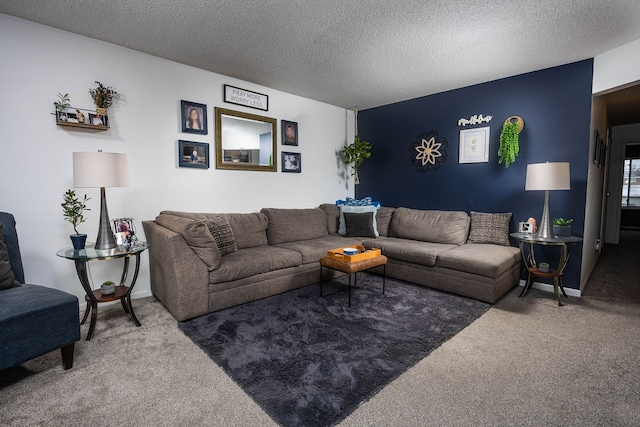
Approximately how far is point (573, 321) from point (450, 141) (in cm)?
256

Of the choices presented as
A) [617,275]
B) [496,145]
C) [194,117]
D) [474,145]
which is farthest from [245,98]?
[617,275]

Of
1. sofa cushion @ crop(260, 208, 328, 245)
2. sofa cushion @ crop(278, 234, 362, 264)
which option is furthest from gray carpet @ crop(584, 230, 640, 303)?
sofa cushion @ crop(260, 208, 328, 245)

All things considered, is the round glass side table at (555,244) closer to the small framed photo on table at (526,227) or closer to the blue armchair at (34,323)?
the small framed photo on table at (526,227)

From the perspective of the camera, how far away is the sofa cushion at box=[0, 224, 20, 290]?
196cm

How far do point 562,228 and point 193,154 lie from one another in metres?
4.09

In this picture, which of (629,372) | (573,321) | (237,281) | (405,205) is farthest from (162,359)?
(405,205)

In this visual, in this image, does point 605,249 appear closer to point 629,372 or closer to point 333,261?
point 629,372

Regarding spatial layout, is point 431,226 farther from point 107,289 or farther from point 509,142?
point 107,289

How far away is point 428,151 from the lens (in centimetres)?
451

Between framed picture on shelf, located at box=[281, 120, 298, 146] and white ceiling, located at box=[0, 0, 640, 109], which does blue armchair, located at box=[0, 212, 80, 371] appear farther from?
framed picture on shelf, located at box=[281, 120, 298, 146]

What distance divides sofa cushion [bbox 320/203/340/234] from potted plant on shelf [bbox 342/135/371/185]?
0.88 meters

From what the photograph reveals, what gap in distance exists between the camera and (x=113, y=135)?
9.80ft

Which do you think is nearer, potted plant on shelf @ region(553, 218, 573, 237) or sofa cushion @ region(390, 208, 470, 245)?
potted plant on shelf @ region(553, 218, 573, 237)

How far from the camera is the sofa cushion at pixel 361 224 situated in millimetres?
4281
